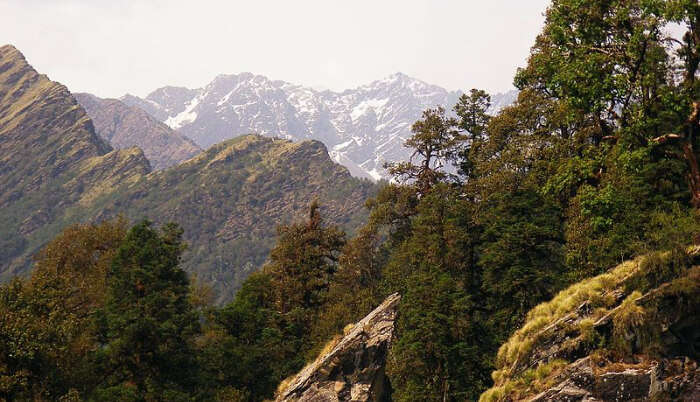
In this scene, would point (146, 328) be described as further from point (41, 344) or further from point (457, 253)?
point (457, 253)

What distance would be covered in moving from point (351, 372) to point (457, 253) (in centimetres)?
1572

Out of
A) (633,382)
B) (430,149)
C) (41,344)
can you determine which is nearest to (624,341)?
(633,382)

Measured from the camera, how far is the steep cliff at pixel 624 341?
19.6 m

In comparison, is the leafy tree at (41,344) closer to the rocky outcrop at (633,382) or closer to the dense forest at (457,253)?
the dense forest at (457,253)

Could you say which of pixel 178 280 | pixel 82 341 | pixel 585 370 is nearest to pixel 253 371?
pixel 178 280

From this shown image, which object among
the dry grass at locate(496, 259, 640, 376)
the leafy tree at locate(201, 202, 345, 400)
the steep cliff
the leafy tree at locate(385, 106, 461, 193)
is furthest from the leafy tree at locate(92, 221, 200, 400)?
the steep cliff

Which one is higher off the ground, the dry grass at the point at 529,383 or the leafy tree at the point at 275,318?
the leafy tree at the point at 275,318

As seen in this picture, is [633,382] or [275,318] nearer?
[633,382]

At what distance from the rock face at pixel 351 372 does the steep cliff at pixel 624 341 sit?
13943 millimetres

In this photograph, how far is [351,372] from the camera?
36969 millimetres

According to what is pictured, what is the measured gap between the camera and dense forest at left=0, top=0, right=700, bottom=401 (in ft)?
87.3

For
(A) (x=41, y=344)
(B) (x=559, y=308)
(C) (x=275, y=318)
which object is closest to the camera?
(B) (x=559, y=308)

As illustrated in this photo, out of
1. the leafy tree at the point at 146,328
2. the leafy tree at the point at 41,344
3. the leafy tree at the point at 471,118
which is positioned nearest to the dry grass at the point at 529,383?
the leafy tree at the point at 41,344

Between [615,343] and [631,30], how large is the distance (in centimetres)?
1576
